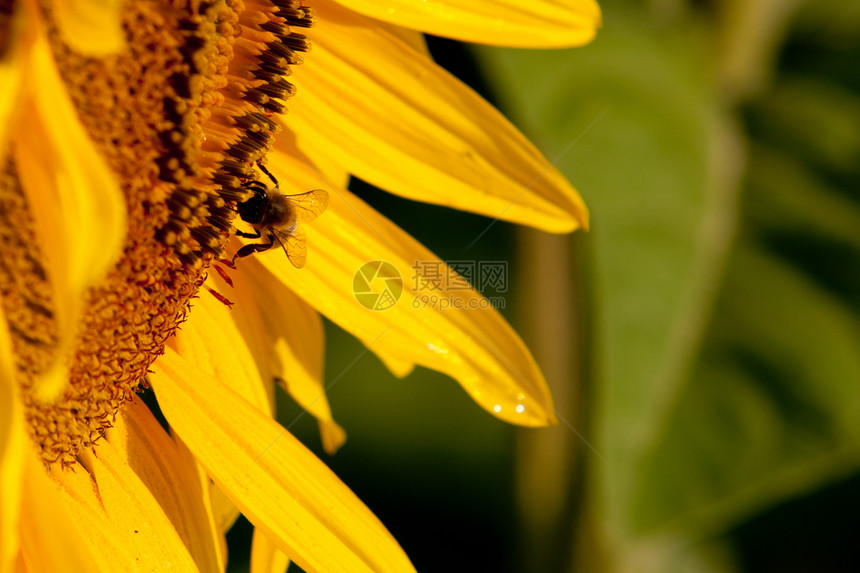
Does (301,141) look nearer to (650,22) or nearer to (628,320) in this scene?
(628,320)

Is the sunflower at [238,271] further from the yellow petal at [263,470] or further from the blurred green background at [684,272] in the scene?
the blurred green background at [684,272]

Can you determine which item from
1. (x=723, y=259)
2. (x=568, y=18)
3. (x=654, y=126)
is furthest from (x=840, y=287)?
(x=568, y=18)

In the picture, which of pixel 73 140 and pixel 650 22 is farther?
pixel 650 22

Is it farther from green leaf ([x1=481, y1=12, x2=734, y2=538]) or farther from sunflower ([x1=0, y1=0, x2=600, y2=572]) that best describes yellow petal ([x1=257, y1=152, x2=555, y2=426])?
green leaf ([x1=481, y1=12, x2=734, y2=538])

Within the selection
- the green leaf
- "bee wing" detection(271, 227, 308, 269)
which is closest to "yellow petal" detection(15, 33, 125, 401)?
"bee wing" detection(271, 227, 308, 269)

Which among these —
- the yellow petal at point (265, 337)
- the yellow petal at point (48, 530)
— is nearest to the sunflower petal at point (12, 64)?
the yellow petal at point (48, 530)

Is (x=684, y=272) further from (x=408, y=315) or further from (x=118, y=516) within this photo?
(x=118, y=516)

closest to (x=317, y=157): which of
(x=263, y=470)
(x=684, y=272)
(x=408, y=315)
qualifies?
(x=408, y=315)
